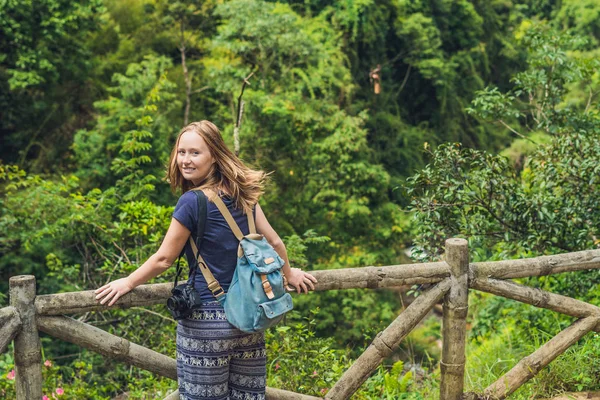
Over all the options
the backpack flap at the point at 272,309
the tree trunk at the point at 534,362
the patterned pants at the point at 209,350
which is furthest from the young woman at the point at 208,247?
the tree trunk at the point at 534,362

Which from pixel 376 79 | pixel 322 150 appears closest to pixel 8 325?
pixel 322 150

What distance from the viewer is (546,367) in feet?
13.3

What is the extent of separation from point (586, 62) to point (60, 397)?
602 cm

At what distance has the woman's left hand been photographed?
118 inches

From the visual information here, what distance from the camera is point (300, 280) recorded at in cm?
300

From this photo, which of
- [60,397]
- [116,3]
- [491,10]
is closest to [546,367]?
[60,397]

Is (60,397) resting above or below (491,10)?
below

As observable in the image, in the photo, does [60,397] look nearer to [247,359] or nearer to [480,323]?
[247,359]

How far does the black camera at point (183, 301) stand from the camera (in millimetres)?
2557

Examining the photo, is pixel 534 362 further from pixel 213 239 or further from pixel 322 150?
pixel 322 150

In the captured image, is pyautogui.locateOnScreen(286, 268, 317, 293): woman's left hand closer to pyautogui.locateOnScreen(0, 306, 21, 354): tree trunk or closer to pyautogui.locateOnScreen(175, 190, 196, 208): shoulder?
pyautogui.locateOnScreen(175, 190, 196, 208): shoulder

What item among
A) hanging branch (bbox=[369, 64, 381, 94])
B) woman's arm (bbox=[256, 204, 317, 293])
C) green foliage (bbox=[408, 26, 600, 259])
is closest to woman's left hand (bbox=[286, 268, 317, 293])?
woman's arm (bbox=[256, 204, 317, 293])

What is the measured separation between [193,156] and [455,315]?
1523mm

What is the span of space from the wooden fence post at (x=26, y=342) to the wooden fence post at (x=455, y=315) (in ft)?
5.96
